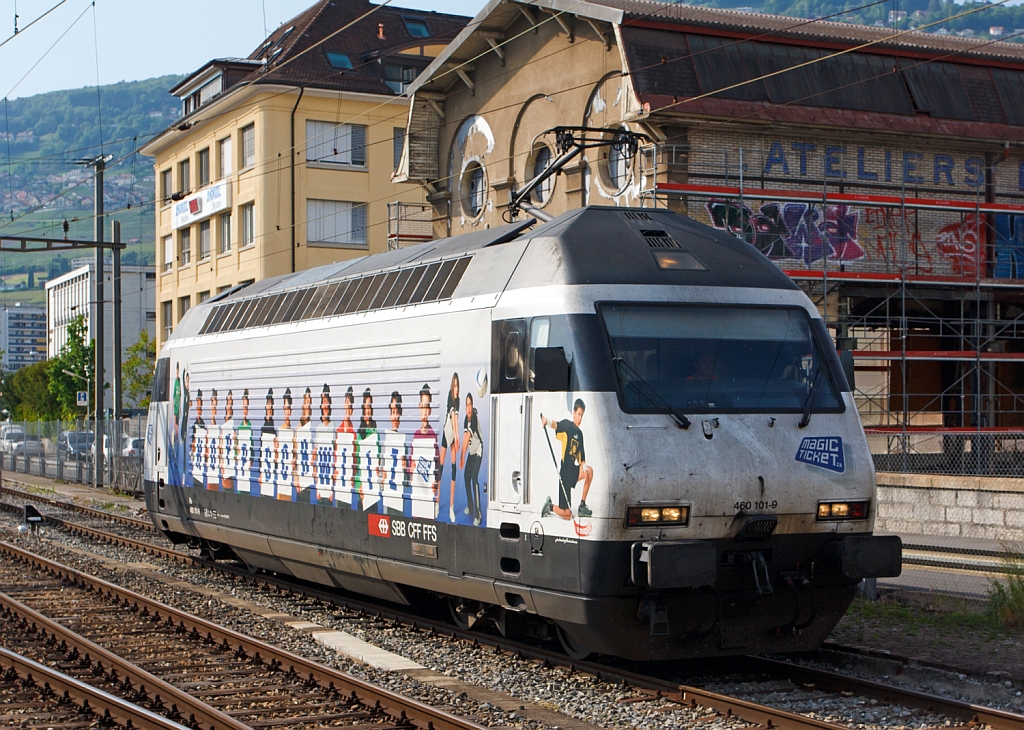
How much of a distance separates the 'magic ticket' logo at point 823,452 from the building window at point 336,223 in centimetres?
3853

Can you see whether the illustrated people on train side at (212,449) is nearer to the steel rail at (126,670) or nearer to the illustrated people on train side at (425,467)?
the steel rail at (126,670)

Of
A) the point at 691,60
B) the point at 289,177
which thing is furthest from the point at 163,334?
the point at 691,60

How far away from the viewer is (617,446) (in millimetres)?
8750

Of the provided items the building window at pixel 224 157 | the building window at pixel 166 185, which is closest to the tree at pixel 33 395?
the building window at pixel 166 185

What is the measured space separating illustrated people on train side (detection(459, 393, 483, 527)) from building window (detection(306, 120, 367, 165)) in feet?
123

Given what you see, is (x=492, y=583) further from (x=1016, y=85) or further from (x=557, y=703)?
(x=1016, y=85)

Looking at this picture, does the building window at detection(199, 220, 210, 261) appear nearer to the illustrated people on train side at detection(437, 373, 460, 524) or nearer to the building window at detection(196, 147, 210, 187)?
the building window at detection(196, 147, 210, 187)

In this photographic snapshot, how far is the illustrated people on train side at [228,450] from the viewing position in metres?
15.2

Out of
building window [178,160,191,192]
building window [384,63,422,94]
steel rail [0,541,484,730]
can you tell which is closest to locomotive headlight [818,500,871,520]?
steel rail [0,541,484,730]

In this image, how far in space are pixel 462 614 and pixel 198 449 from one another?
20.9 feet

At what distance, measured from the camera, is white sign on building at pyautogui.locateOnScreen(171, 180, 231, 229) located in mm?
48875

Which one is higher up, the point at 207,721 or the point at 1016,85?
the point at 1016,85

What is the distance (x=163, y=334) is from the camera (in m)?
57.4

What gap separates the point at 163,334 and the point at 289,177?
14.6m
